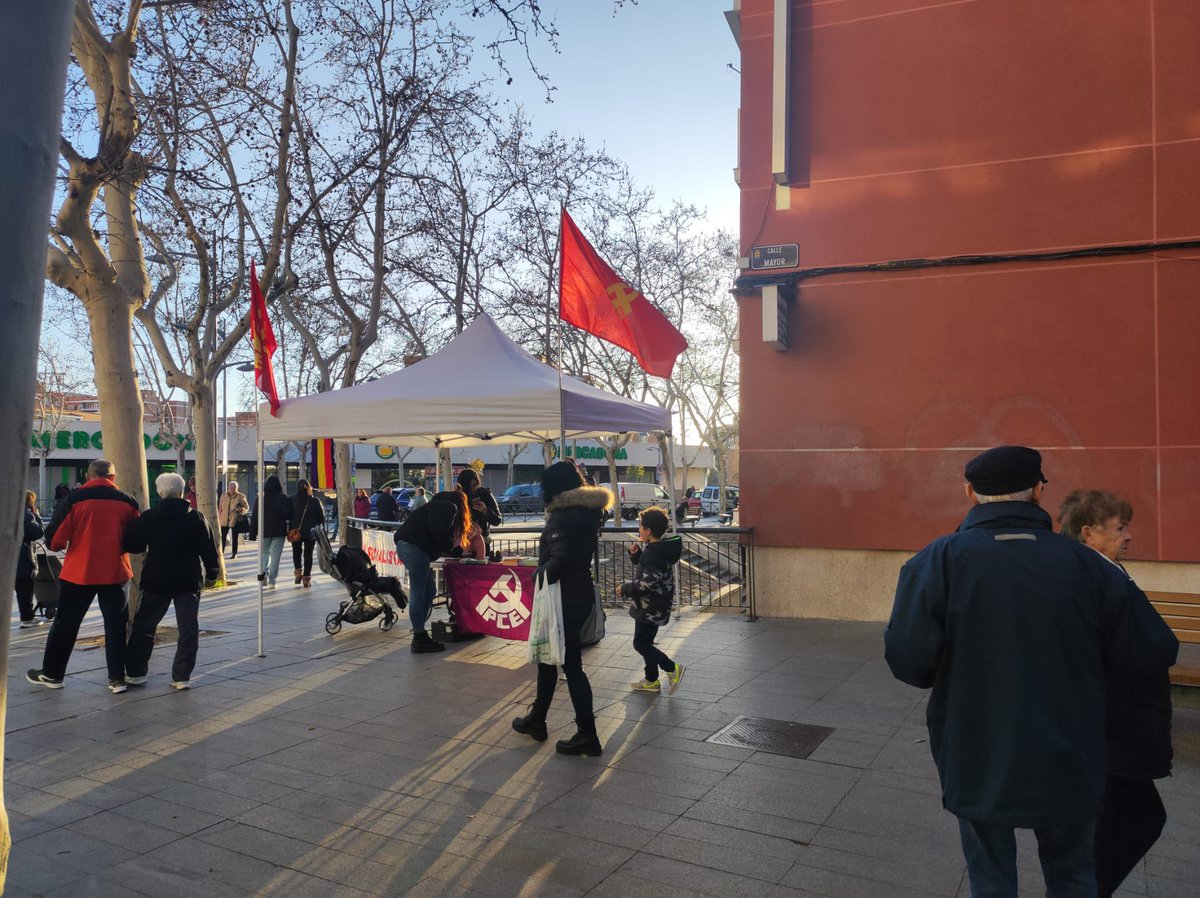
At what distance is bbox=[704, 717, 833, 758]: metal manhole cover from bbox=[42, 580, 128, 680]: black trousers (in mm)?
4754

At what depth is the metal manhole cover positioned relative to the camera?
17.9ft

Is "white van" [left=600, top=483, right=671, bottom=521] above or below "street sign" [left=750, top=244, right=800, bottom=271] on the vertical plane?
below

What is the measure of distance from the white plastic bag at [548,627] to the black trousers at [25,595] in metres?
7.79

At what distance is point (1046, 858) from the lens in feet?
8.57

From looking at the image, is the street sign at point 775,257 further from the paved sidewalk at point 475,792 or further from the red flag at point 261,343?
the red flag at point 261,343

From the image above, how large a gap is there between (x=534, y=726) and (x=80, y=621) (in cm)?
400

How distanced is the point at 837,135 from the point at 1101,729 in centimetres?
904

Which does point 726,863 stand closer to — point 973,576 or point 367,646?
point 973,576

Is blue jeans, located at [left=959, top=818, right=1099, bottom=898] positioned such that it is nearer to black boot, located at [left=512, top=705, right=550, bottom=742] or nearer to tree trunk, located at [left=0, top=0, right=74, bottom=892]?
tree trunk, located at [left=0, top=0, right=74, bottom=892]

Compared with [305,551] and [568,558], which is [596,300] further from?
[305,551]

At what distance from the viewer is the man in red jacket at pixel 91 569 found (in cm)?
695

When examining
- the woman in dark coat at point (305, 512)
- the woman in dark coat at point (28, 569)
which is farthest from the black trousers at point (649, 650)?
the woman in dark coat at point (305, 512)

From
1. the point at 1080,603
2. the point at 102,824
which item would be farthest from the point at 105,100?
the point at 1080,603

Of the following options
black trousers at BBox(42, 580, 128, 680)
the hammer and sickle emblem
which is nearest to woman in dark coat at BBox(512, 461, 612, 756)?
the hammer and sickle emblem
